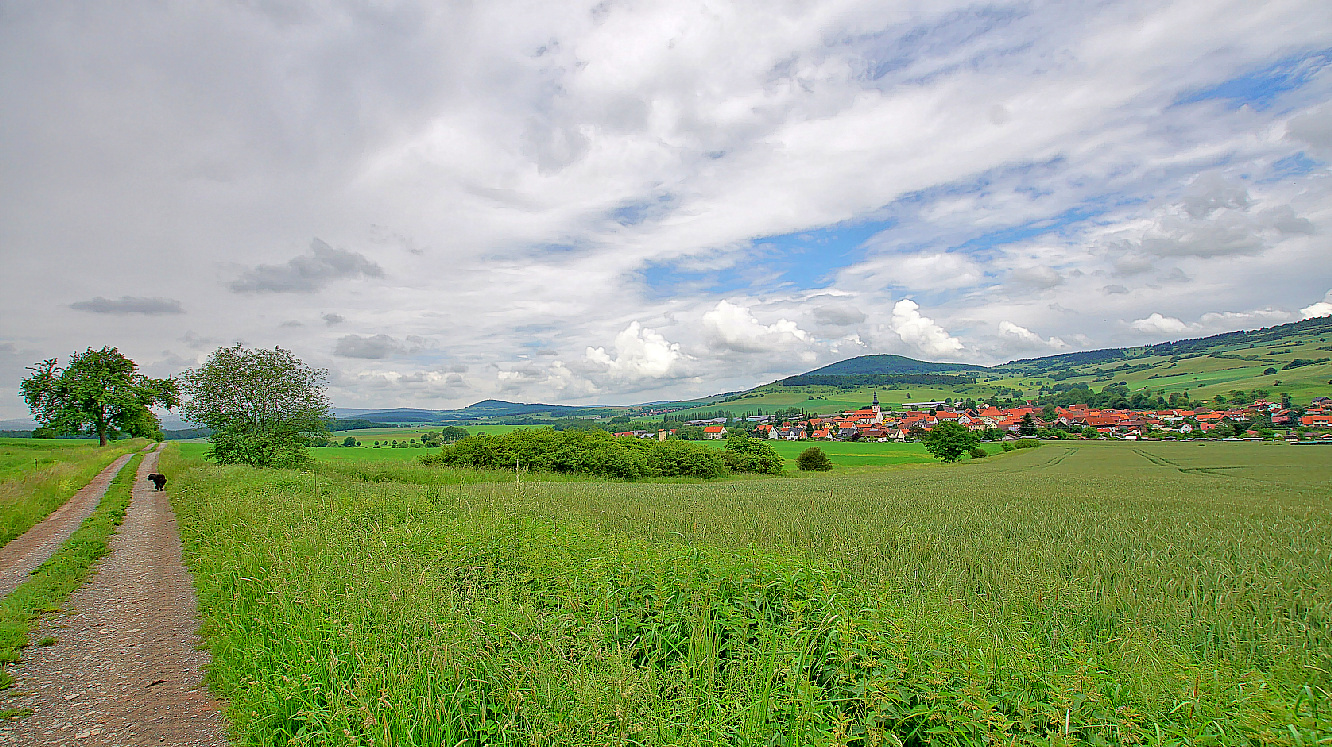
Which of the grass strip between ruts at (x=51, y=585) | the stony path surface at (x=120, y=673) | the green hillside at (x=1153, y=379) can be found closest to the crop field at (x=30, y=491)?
the grass strip between ruts at (x=51, y=585)

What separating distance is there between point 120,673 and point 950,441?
73.8 metres

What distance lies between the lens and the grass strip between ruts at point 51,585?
6.21 m

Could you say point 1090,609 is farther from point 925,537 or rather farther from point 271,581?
point 271,581

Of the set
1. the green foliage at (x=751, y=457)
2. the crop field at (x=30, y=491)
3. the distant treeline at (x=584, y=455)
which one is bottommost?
the green foliage at (x=751, y=457)

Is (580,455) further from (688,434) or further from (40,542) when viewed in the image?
(688,434)

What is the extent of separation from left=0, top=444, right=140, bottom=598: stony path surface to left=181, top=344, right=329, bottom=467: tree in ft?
27.6

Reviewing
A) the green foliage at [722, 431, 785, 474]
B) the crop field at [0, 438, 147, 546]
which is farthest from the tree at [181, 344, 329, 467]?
the green foliage at [722, 431, 785, 474]

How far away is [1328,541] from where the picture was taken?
9.97m

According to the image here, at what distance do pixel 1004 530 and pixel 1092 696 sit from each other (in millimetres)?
8387

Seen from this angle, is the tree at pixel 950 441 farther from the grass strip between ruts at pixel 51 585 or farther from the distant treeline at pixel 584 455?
the grass strip between ruts at pixel 51 585

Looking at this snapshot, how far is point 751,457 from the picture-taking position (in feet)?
166

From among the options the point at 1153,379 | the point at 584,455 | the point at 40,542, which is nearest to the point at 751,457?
the point at 584,455

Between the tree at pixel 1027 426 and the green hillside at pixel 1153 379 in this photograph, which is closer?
the green hillside at pixel 1153 379

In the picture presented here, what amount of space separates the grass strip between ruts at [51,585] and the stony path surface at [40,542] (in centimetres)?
19
